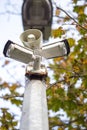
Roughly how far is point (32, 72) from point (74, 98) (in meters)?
3.67

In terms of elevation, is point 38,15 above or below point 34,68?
above

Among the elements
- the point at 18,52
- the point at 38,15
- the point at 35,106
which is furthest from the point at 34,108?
the point at 38,15

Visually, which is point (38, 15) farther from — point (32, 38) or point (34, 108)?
point (34, 108)

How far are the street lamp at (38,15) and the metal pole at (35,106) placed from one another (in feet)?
1.34

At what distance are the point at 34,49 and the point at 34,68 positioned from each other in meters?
0.18

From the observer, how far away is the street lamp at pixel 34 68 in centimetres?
229

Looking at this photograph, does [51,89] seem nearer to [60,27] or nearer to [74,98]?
[74,98]

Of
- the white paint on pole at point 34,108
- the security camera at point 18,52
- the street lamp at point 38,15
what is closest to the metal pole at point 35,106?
the white paint on pole at point 34,108

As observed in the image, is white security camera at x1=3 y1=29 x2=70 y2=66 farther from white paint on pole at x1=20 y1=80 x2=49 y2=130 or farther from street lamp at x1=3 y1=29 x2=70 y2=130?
white paint on pole at x1=20 y1=80 x2=49 y2=130

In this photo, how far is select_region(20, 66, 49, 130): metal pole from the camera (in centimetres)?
225

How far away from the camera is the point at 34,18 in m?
2.69

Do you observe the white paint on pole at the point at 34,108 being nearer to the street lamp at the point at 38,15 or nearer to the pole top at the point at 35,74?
the pole top at the point at 35,74

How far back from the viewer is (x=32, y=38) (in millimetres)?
2781

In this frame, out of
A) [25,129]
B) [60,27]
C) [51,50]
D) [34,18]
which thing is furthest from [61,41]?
[60,27]
